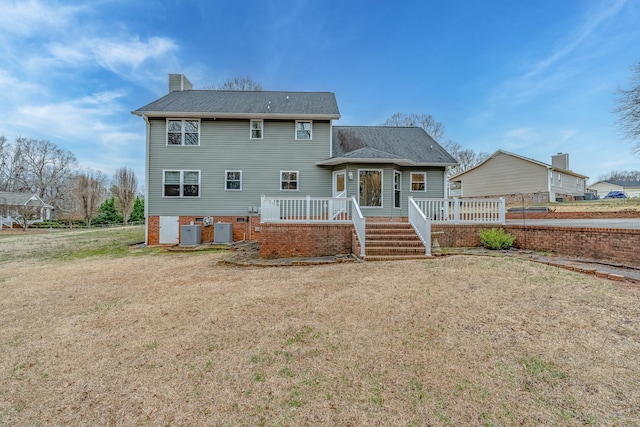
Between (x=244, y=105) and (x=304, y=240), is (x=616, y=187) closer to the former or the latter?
(x=244, y=105)

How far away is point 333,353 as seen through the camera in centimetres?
312

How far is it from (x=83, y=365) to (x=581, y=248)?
33.3 feet

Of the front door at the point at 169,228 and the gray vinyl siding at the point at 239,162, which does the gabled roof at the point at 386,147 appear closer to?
the gray vinyl siding at the point at 239,162

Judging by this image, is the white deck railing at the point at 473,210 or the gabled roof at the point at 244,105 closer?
the white deck railing at the point at 473,210

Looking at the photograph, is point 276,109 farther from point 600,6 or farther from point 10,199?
point 10,199

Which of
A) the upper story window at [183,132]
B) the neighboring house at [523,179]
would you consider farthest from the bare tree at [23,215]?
the neighboring house at [523,179]

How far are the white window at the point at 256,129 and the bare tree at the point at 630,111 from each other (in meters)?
21.3

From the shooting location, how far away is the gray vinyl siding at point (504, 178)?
74.5ft

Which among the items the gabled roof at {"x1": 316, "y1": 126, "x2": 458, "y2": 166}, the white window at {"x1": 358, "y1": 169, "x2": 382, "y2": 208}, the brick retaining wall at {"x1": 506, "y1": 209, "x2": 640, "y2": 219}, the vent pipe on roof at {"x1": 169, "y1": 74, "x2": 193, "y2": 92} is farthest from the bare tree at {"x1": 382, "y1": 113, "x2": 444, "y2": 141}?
the vent pipe on roof at {"x1": 169, "y1": 74, "x2": 193, "y2": 92}

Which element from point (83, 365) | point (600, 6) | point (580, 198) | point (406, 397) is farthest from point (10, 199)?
point (580, 198)

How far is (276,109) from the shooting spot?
1341 centimetres

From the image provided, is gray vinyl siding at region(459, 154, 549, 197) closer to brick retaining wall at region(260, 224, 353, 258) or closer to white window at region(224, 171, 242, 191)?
brick retaining wall at region(260, 224, 353, 258)

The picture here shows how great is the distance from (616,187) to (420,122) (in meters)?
47.4

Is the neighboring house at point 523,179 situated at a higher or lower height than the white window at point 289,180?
higher
